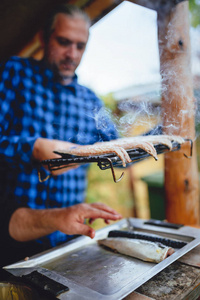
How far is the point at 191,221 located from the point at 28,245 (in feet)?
5.89

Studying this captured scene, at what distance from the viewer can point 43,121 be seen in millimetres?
2785

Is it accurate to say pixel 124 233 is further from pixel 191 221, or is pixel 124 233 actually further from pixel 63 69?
pixel 63 69

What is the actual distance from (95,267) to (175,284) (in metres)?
0.52

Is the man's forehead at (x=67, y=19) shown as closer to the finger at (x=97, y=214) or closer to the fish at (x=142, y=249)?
the finger at (x=97, y=214)

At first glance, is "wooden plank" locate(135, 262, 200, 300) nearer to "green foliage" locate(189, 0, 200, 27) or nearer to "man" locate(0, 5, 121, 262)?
"man" locate(0, 5, 121, 262)

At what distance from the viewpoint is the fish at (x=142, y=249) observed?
1551 mm

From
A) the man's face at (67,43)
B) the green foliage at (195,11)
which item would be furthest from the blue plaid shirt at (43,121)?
the green foliage at (195,11)

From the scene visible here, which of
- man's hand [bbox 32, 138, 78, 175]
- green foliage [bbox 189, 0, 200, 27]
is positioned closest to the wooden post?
green foliage [bbox 189, 0, 200, 27]

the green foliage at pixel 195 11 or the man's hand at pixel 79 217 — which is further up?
the green foliage at pixel 195 11

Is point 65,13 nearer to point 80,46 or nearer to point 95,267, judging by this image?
point 80,46

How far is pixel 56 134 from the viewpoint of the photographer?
285cm

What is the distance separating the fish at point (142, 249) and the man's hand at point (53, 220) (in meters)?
0.26

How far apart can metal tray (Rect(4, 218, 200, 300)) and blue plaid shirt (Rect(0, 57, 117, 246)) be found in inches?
29.3

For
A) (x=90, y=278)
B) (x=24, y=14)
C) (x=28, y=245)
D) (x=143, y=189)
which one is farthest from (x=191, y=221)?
(x=143, y=189)
